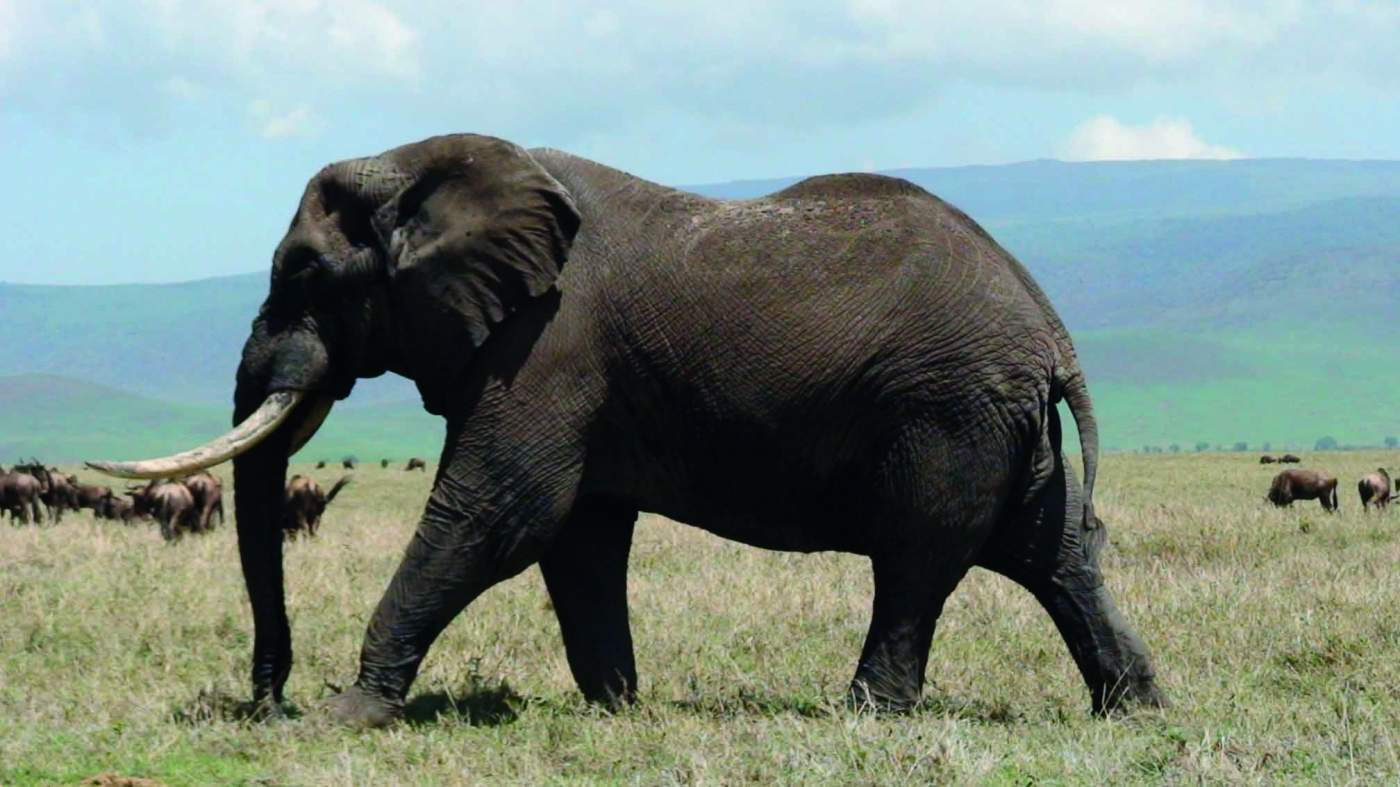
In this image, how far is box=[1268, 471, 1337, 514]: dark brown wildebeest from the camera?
31.6 meters

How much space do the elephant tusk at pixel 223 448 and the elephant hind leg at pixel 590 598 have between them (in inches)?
55.0

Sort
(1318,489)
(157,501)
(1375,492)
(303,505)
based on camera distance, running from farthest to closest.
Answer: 1. (1318,489)
2. (1375,492)
3. (157,501)
4. (303,505)

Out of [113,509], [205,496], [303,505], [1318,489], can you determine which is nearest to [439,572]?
[303,505]

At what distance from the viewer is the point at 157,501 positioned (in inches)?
1014

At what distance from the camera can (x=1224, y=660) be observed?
10.6 metres

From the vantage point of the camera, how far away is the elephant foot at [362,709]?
8719 millimetres

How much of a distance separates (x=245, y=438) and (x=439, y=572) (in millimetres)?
1031

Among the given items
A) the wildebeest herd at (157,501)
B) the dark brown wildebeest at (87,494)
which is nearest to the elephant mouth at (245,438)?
the wildebeest herd at (157,501)

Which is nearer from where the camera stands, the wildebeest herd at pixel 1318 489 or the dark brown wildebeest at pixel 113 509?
the dark brown wildebeest at pixel 113 509

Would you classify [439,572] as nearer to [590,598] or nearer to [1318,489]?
[590,598]

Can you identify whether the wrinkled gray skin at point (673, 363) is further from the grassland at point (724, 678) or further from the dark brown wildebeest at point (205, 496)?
the dark brown wildebeest at point (205, 496)

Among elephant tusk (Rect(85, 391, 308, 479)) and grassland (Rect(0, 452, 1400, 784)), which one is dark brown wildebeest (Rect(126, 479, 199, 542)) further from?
elephant tusk (Rect(85, 391, 308, 479))

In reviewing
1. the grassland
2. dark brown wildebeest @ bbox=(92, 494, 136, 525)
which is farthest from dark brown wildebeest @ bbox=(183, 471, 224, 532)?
the grassland

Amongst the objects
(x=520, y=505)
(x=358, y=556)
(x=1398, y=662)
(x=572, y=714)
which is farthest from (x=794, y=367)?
(x=358, y=556)
